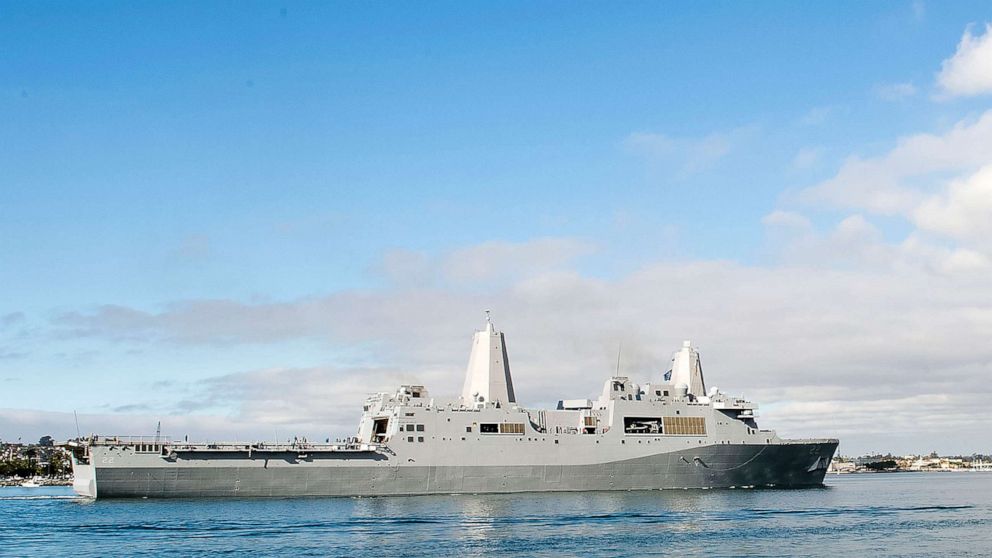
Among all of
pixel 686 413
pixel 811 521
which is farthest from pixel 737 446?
pixel 811 521

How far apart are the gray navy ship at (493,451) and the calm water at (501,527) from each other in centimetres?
148

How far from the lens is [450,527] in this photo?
116 ft

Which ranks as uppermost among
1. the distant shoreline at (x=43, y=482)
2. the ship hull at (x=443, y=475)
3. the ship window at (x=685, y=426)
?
the ship window at (x=685, y=426)

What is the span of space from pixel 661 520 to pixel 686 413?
16.9m

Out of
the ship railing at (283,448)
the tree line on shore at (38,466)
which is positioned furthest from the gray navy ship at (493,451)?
the tree line on shore at (38,466)

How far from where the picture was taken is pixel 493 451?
50312mm

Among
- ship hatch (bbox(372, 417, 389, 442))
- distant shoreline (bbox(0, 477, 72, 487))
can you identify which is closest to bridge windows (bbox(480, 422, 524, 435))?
ship hatch (bbox(372, 417, 389, 442))

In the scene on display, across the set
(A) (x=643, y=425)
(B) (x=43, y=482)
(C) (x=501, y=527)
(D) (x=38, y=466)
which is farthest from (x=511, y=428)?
(D) (x=38, y=466)

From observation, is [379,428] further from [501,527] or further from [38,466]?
[38,466]

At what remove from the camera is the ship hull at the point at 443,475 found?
151ft

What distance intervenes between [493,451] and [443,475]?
9.86 ft

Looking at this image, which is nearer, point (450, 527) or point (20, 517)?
point (450, 527)

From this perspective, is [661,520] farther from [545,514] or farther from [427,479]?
[427,479]

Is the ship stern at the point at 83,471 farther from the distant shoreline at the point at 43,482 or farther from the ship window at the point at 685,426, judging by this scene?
the distant shoreline at the point at 43,482
